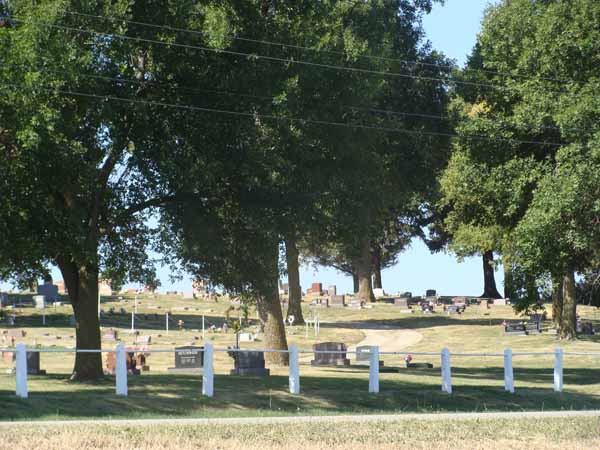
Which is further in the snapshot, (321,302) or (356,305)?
(321,302)

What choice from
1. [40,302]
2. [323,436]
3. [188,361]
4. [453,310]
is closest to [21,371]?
[323,436]

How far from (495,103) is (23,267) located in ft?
75.5

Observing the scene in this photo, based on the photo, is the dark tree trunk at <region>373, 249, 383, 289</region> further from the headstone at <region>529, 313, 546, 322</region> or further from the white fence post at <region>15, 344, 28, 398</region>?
the white fence post at <region>15, 344, 28, 398</region>

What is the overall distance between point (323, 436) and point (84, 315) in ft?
38.9

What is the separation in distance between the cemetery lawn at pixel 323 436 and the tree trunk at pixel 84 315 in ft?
33.1

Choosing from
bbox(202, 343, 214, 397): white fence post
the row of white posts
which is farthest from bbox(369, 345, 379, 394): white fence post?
bbox(202, 343, 214, 397): white fence post

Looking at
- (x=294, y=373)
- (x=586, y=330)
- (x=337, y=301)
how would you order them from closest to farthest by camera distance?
(x=294, y=373)
(x=586, y=330)
(x=337, y=301)

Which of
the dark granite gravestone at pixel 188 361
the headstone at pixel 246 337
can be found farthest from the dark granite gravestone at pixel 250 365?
the headstone at pixel 246 337

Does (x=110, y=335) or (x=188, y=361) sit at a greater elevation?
(x=110, y=335)

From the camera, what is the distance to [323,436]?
2258 cm

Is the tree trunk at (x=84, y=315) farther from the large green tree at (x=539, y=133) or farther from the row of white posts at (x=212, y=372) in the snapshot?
the large green tree at (x=539, y=133)

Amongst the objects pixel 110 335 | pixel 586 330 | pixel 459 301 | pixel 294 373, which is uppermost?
pixel 459 301

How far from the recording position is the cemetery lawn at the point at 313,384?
87.6ft

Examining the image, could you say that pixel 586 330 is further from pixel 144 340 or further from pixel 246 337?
pixel 144 340
